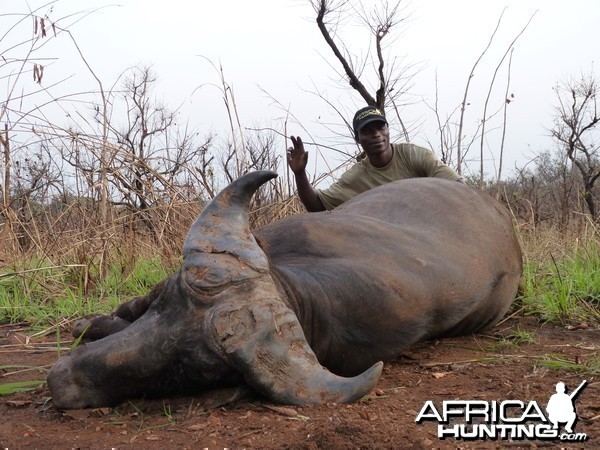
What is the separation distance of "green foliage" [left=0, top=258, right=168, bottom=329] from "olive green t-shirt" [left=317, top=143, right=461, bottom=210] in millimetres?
1390

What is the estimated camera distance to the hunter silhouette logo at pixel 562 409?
1.83 metres

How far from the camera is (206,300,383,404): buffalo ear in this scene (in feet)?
5.84

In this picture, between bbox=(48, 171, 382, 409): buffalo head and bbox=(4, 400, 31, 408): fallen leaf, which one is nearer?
bbox=(48, 171, 382, 409): buffalo head

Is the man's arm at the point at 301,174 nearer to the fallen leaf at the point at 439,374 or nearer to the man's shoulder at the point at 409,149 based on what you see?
the man's shoulder at the point at 409,149

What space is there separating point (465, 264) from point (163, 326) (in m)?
1.32

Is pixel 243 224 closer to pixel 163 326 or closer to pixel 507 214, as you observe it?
pixel 163 326

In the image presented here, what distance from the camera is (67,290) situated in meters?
3.89

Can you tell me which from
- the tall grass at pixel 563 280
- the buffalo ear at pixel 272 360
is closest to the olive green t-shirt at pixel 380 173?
the tall grass at pixel 563 280

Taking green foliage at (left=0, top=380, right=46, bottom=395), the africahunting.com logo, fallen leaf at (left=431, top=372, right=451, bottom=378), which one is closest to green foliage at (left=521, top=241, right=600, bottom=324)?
fallen leaf at (left=431, top=372, right=451, bottom=378)

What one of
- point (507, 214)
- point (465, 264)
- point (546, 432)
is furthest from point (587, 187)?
point (546, 432)

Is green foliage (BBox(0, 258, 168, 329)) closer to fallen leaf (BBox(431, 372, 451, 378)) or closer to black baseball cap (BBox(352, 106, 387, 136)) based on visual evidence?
black baseball cap (BBox(352, 106, 387, 136))

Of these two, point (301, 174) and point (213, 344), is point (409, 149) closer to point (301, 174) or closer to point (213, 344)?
point (301, 174)

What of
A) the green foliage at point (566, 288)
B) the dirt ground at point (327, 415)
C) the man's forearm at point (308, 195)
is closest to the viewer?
the dirt ground at point (327, 415)

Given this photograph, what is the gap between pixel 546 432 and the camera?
5.82ft
